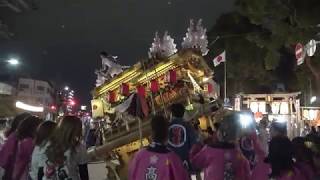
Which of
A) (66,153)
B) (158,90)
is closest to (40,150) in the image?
(66,153)

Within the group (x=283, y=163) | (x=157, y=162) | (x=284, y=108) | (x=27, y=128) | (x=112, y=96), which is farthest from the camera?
(x=284, y=108)

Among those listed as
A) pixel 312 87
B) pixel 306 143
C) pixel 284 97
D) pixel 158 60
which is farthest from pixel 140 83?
pixel 312 87

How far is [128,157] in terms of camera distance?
35.1ft

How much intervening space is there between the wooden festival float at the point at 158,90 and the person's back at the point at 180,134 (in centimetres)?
145

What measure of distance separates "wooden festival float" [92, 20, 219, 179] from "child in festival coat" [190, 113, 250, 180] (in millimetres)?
3335

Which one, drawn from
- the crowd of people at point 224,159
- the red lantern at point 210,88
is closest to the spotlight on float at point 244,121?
the crowd of people at point 224,159

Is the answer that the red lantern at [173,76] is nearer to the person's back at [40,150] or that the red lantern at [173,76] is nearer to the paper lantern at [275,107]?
the person's back at [40,150]

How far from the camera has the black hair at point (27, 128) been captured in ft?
21.2

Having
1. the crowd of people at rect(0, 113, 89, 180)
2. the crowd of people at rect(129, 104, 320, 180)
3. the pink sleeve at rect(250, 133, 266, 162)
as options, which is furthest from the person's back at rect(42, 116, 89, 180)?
the pink sleeve at rect(250, 133, 266, 162)

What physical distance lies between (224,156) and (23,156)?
9.21 feet

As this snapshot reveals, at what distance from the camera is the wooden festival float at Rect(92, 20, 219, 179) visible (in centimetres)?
997

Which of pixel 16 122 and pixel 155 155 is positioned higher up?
pixel 16 122

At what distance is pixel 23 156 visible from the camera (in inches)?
257

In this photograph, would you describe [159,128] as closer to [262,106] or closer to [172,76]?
[172,76]
